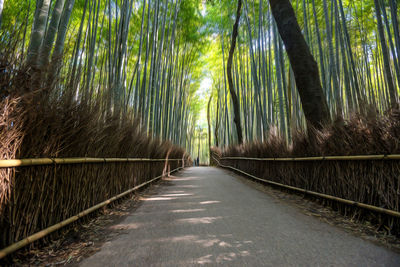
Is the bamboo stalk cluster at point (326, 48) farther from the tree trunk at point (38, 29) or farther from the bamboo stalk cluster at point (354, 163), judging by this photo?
the tree trunk at point (38, 29)

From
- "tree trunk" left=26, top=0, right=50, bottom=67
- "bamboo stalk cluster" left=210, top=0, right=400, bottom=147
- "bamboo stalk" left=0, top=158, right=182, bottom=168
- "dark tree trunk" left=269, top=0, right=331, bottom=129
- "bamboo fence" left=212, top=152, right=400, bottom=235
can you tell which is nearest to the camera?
"bamboo stalk" left=0, top=158, right=182, bottom=168

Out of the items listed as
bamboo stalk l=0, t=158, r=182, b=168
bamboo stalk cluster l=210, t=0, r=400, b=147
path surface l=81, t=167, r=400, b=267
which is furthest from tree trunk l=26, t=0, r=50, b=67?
bamboo stalk cluster l=210, t=0, r=400, b=147

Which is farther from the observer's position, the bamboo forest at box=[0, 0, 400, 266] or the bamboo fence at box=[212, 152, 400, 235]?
the bamboo fence at box=[212, 152, 400, 235]

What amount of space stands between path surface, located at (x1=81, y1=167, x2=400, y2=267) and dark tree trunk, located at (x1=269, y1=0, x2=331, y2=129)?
5.17 feet

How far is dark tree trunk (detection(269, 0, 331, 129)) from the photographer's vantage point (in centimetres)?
306

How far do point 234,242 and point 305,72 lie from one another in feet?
9.29

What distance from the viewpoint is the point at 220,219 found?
207cm

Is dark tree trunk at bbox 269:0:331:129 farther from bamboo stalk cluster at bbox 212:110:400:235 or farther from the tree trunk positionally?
the tree trunk

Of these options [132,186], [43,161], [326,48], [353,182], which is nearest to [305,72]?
[353,182]

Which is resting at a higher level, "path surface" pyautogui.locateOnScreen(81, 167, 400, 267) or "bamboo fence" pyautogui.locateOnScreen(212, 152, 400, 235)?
"bamboo fence" pyautogui.locateOnScreen(212, 152, 400, 235)

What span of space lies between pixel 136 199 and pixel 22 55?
2.46 m

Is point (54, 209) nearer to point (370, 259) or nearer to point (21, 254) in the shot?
point (21, 254)

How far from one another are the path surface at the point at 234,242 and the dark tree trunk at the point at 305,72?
1.58 m

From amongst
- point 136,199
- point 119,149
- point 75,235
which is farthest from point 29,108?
point 136,199
